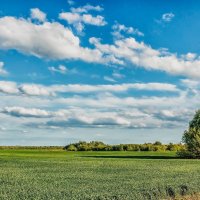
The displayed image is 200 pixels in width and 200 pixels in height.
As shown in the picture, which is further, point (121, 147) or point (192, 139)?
point (121, 147)

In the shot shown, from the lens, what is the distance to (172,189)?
1215 inches

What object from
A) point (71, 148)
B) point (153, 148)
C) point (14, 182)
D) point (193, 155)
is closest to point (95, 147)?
point (71, 148)

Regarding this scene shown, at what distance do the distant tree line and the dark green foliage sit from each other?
47955 millimetres

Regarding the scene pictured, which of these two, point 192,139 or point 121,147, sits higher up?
point 121,147

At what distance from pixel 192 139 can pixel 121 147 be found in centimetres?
5881

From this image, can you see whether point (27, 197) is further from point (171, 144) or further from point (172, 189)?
A: point (171, 144)

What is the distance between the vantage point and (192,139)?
96.7 meters

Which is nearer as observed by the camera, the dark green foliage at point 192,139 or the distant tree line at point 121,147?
the dark green foliage at point 192,139

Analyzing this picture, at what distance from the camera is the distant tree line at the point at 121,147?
150m

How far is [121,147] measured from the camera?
153875 millimetres

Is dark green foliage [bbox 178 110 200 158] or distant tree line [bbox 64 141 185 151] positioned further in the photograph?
distant tree line [bbox 64 141 185 151]

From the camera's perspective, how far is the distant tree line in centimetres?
15012

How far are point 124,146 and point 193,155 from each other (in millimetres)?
58473

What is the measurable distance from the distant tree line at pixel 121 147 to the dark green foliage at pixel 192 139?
48.0 meters
